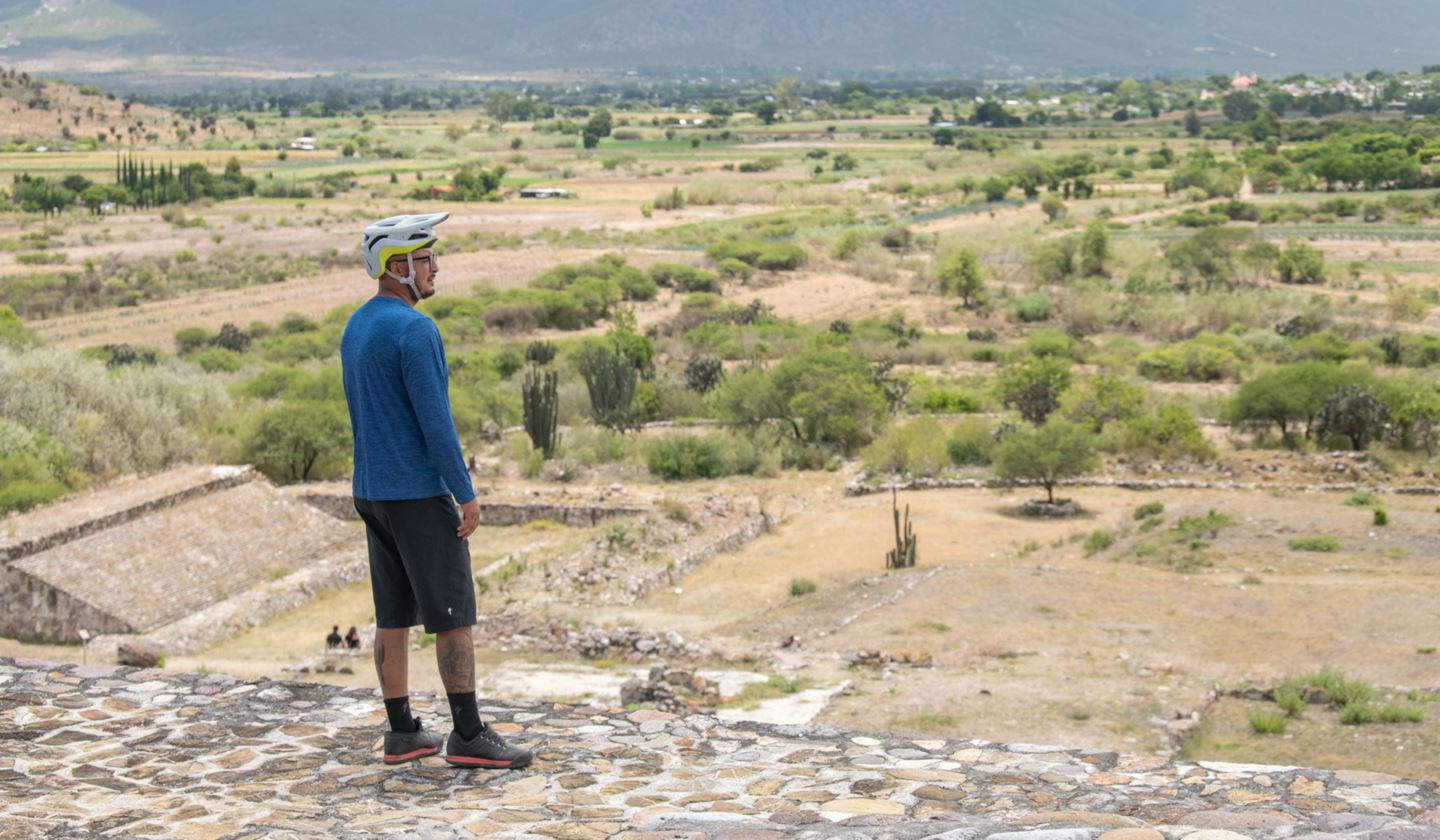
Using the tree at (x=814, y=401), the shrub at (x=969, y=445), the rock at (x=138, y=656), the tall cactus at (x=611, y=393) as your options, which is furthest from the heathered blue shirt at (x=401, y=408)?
the tall cactus at (x=611, y=393)

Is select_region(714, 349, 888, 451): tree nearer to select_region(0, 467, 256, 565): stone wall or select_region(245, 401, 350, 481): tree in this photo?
select_region(245, 401, 350, 481): tree

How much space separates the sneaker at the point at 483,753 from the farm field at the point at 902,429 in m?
5.94

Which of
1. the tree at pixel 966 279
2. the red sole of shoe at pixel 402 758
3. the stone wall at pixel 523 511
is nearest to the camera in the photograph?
the red sole of shoe at pixel 402 758

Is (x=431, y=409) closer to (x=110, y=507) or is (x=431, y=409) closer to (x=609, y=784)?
(x=609, y=784)

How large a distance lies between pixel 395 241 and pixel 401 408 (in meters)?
0.64

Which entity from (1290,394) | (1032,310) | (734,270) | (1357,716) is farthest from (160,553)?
(734,270)

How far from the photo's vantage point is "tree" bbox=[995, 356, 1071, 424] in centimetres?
2722

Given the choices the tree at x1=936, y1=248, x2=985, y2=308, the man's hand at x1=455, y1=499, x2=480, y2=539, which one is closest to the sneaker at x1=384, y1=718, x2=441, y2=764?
the man's hand at x1=455, y1=499, x2=480, y2=539

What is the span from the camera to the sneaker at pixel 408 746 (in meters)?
5.91

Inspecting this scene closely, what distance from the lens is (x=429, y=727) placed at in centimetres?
655

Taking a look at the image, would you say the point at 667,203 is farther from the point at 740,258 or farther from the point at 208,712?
the point at 208,712

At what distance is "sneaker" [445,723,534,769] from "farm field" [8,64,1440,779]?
19.5 feet

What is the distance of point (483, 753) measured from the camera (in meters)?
5.82

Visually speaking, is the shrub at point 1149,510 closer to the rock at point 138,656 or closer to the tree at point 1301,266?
the rock at point 138,656
